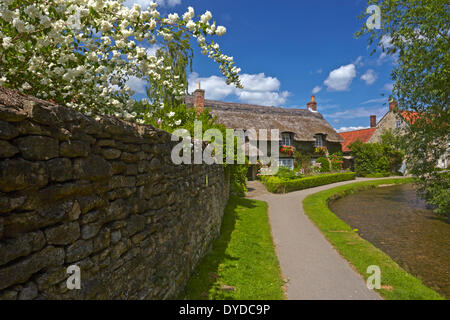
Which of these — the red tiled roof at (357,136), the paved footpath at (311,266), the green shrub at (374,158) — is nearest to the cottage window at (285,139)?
the green shrub at (374,158)

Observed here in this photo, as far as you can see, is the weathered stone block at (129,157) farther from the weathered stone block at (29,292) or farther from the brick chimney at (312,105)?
the brick chimney at (312,105)

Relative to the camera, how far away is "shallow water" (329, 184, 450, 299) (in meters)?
7.38

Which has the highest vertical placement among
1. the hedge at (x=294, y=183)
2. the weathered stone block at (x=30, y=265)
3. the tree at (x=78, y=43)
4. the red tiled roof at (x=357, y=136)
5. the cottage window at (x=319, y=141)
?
the red tiled roof at (x=357, y=136)

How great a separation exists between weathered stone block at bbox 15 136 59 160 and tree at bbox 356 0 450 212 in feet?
42.4

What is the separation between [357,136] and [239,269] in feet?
136

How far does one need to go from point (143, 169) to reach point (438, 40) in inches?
504

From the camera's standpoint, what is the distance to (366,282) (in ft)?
19.1

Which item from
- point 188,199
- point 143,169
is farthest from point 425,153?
point 143,169

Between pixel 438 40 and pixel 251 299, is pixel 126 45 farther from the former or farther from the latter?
pixel 438 40

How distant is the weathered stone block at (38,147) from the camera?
1.85m

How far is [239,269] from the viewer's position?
628 cm

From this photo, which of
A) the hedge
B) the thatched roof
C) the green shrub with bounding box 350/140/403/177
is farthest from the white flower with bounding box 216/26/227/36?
the green shrub with bounding box 350/140/403/177

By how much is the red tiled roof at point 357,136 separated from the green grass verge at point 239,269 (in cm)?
3142

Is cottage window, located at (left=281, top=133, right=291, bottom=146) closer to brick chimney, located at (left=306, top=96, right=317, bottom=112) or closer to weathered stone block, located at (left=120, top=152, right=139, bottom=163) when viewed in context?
brick chimney, located at (left=306, top=96, right=317, bottom=112)
